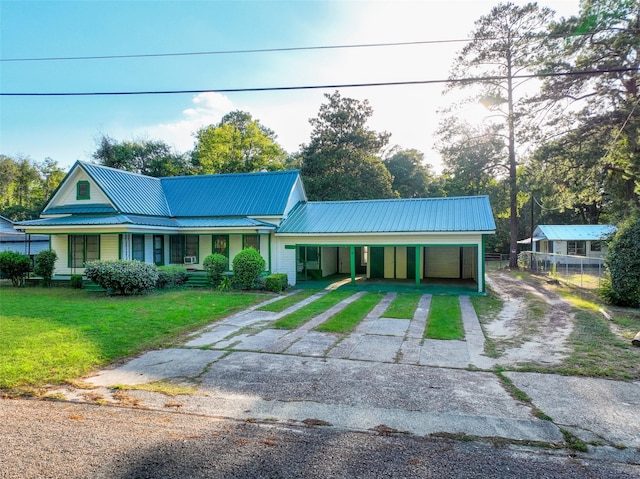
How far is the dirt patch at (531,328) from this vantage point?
7.65 metres

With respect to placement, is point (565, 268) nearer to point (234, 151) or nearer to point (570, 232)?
point (570, 232)

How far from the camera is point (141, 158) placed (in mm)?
40406

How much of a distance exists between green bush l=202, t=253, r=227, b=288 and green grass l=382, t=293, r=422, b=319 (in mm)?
7852

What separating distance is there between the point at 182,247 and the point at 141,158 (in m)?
24.9

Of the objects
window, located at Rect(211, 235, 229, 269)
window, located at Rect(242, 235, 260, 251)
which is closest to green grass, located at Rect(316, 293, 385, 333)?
window, located at Rect(242, 235, 260, 251)

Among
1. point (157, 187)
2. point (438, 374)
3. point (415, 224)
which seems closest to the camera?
point (438, 374)

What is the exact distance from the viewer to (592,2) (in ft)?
57.4

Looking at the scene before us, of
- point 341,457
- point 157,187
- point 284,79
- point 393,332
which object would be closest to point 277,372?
point 341,457

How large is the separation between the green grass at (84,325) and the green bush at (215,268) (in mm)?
1503

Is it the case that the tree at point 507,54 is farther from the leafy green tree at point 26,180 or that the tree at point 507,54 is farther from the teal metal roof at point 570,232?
the leafy green tree at point 26,180

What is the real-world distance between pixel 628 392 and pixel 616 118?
1903 centimetres

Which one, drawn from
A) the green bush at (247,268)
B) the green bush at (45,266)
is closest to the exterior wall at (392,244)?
the green bush at (247,268)

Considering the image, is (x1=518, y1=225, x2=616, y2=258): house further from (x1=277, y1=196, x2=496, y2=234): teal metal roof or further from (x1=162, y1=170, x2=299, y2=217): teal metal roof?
(x1=162, y1=170, x2=299, y2=217): teal metal roof

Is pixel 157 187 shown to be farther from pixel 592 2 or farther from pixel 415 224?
pixel 592 2
